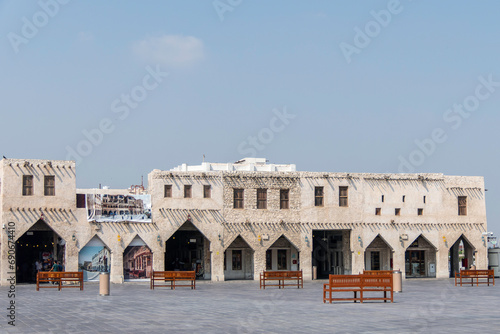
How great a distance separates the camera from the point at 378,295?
2636 cm

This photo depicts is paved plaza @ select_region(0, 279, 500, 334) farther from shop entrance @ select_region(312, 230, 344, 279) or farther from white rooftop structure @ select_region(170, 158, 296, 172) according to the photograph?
white rooftop structure @ select_region(170, 158, 296, 172)

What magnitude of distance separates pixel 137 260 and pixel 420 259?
1953cm

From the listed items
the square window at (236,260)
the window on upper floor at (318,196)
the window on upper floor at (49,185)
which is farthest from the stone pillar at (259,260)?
the window on upper floor at (49,185)

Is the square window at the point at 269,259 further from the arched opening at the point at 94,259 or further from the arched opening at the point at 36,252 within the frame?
the arched opening at the point at 36,252

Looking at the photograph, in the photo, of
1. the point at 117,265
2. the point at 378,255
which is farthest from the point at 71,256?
the point at 378,255

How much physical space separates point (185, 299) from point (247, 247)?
20.3m

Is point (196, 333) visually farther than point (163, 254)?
No

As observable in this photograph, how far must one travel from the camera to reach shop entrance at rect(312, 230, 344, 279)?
46812 millimetres

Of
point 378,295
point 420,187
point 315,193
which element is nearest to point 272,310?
point 378,295

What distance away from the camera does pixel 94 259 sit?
1594 inches

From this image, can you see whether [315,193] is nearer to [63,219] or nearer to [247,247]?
[247,247]

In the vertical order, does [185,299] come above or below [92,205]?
below

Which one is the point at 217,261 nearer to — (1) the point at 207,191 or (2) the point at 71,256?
(1) the point at 207,191

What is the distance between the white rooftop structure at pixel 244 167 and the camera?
52019mm
